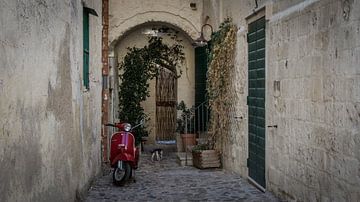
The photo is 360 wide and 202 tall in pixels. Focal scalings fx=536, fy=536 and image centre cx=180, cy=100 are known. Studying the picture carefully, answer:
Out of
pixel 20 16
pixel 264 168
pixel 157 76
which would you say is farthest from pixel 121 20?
pixel 20 16

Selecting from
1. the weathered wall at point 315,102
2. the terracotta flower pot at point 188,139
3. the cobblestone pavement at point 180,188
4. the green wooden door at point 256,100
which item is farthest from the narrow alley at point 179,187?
the terracotta flower pot at point 188,139

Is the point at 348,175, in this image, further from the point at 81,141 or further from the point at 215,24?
the point at 215,24

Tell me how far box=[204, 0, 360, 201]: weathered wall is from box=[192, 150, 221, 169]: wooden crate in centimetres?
299

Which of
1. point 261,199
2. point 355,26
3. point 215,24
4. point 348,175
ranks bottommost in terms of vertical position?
point 261,199

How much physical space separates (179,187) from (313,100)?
345 cm

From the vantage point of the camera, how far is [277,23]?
693 cm

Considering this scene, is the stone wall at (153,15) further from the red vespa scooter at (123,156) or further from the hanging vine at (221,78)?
the red vespa scooter at (123,156)

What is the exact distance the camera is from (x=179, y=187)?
27.6 ft

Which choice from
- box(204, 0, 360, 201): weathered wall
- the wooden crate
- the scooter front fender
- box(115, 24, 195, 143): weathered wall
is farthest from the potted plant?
box(204, 0, 360, 201): weathered wall

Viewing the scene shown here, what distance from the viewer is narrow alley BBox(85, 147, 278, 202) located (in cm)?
754

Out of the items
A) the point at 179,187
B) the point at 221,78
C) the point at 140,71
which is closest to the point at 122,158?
the point at 179,187

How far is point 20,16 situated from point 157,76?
34.2ft

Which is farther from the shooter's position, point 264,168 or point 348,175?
point 264,168

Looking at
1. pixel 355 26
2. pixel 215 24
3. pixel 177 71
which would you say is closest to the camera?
pixel 355 26
